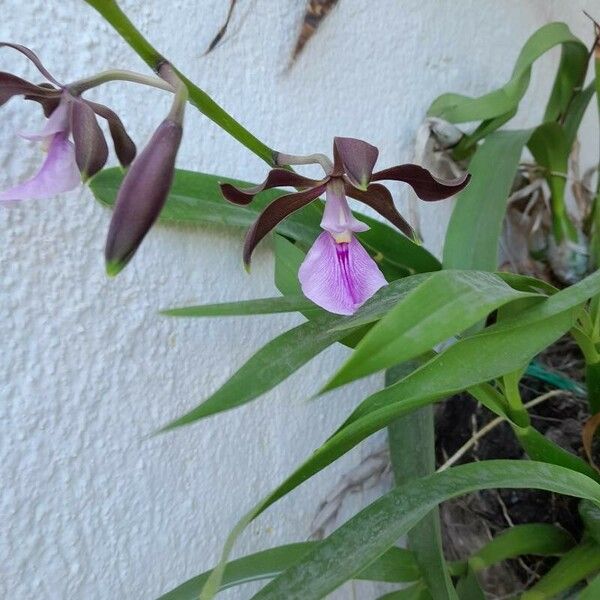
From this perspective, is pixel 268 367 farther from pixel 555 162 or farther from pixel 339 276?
pixel 555 162

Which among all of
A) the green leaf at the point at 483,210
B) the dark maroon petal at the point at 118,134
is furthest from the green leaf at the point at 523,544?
the dark maroon petal at the point at 118,134

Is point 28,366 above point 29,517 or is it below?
above

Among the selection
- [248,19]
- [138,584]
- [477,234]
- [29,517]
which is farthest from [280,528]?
[248,19]

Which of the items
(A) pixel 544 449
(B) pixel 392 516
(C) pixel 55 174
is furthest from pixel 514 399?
(C) pixel 55 174

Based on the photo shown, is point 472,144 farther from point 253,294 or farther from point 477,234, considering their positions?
point 253,294

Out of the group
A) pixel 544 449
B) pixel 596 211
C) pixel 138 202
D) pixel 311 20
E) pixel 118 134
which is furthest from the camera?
pixel 596 211
